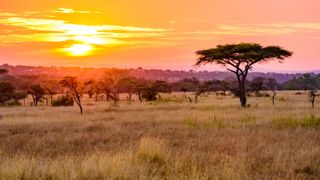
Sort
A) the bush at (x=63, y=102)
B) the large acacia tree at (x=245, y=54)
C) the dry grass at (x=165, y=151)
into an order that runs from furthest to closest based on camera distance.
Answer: the bush at (x=63, y=102)
the large acacia tree at (x=245, y=54)
the dry grass at (x=165, y=151)

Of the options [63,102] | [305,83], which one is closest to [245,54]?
[63,102]

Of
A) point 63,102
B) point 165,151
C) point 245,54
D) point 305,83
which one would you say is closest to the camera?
point 165,151

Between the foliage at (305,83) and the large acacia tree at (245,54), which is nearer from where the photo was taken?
A: the large acacia tree at (245,54)

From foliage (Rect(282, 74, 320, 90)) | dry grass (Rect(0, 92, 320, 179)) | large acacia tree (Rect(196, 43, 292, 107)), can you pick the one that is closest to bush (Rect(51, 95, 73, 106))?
large acacia tree (Rect(196, 43, 292, 107))

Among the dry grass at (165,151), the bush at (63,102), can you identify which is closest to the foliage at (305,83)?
the bush at (63,102)

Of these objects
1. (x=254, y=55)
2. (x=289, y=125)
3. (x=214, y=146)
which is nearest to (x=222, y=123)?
(x=289, y=125)

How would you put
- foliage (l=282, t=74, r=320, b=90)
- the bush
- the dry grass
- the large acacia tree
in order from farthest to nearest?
foliage (l=282, t=74, r=320, b=90)
the bush
the large acacia tree
the dry grass

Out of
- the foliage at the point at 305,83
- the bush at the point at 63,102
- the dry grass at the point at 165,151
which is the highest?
the foliage at the point at 305,83

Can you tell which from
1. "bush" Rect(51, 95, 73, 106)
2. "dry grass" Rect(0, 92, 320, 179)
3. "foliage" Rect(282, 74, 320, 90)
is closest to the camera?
"dry grass" Rect(0, 92, 320, 179)

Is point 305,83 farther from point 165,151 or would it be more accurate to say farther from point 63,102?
point 165,151

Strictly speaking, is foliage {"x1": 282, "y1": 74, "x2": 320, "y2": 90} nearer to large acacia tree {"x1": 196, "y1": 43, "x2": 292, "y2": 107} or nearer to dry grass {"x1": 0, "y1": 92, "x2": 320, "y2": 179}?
large acacia tree {"x1": 196, "y1": 43, "x2": 292, "y2": 107}

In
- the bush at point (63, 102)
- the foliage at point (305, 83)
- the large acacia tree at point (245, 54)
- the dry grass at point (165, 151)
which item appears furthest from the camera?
the foliage at point (305, 83)

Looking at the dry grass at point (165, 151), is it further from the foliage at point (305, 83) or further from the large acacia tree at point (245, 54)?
the foliage at point (305, 83)

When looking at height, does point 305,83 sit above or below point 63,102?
above
